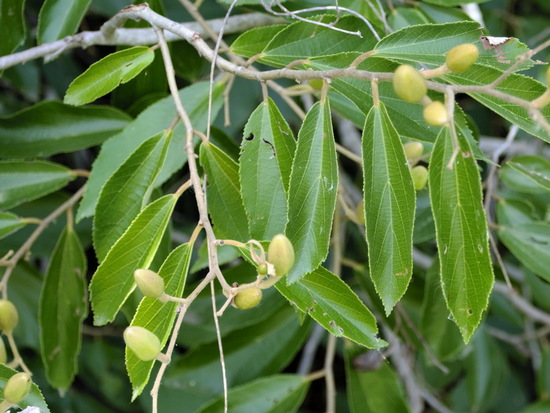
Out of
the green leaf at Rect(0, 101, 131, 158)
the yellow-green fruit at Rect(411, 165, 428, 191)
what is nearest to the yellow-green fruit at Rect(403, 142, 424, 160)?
the yellow-green fruit at Rect(411, 165, 428, 191)

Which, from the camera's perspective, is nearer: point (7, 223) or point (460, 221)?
point (460, 221)

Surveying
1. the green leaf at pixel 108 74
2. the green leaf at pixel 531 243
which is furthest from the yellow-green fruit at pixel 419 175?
the green leaf at pixel 108 74

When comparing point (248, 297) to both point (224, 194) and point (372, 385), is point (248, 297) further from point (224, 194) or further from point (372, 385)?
point (372, 385)

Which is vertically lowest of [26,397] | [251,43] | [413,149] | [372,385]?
[372,385]

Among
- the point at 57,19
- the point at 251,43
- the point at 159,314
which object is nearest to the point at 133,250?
the point at 159,314

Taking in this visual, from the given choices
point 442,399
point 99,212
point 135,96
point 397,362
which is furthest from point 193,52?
point 442,399

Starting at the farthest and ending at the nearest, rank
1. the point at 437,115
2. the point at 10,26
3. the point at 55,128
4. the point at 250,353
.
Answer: the point at 250,353
the point at 55,128
the point at 10,26
the point at 437,115

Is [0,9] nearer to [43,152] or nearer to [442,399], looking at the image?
[43,152]

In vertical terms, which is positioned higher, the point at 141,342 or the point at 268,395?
the point at 141,342
